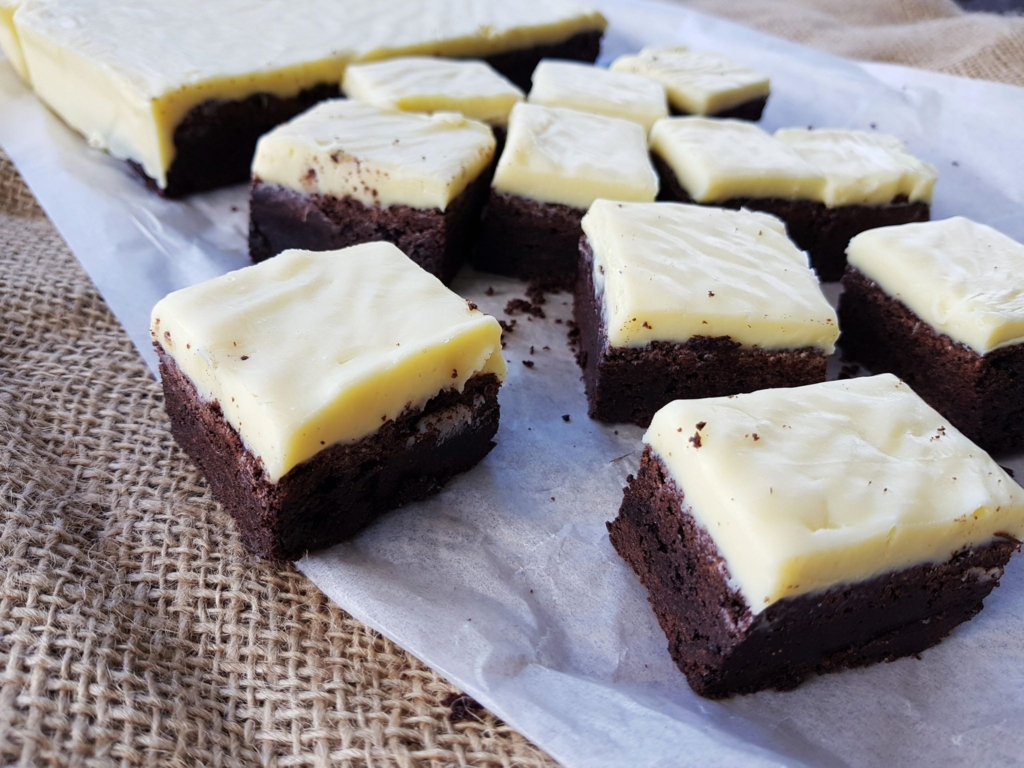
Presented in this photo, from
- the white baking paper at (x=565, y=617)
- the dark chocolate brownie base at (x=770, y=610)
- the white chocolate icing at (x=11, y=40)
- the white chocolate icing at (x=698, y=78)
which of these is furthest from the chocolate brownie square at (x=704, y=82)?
the white chocolate icing at (x=11, y=40)

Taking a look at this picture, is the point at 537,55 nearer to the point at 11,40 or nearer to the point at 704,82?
the point at 704,82

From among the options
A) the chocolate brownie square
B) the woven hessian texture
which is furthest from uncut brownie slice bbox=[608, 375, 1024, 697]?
the woven hessian texture

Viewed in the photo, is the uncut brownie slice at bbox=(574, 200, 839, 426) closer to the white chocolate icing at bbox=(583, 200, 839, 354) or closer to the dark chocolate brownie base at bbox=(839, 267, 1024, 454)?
the white chocolate icing at bbox=(583, 200, 839, 354)

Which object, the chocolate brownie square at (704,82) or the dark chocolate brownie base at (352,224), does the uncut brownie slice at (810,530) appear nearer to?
the dark chocolate brownie base at (352,224)

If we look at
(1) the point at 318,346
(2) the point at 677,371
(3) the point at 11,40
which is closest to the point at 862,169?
(2) the point at 677,371

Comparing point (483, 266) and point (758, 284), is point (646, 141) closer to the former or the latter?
point (483, 266)
